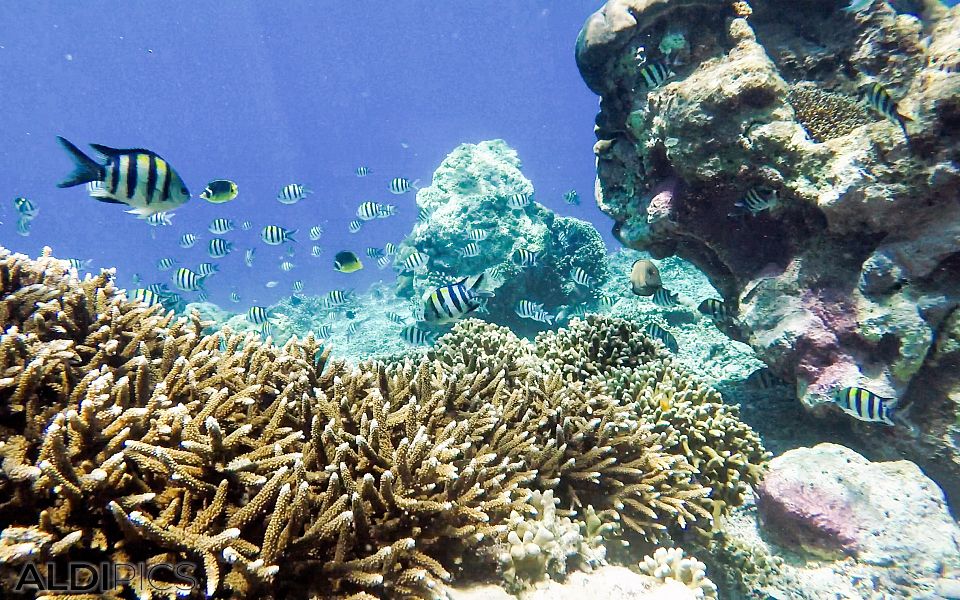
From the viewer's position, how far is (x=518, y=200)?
10.9 m

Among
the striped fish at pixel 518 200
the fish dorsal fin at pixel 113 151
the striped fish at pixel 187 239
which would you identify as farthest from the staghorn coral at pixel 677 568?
the striped fish at pixel 187 239

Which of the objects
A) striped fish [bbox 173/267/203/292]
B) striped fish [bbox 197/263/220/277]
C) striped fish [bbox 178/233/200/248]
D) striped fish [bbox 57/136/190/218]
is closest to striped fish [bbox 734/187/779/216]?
striped fish [bbox 57/136/190/218]

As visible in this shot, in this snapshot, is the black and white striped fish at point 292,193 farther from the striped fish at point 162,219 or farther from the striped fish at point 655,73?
the striped fish at point 655,73

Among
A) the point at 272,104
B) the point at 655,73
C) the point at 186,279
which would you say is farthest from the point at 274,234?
the point at 272,104

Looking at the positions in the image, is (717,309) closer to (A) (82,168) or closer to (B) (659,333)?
(B) (659,333)

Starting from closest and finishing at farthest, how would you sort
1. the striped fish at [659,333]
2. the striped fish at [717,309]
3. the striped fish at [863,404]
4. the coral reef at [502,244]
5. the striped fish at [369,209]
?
the striped fish at [863,404] → the striped fish at [717,309] → the striped fish at [659,333] → the striped fish at [369,209] → the coral reef at [502,244]

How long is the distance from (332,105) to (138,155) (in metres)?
131

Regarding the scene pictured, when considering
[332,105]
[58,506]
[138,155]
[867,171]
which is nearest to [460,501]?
[58,506]

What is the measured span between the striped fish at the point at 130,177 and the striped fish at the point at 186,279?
6.10m

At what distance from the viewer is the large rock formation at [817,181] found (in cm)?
450

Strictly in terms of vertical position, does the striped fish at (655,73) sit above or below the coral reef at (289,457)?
above

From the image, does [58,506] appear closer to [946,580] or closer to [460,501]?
[460,501]

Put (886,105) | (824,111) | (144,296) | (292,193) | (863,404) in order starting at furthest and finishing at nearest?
(292,193)
(144,296)
(824,111)
(886,105)
(863,404)

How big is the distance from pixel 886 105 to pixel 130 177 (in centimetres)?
676
